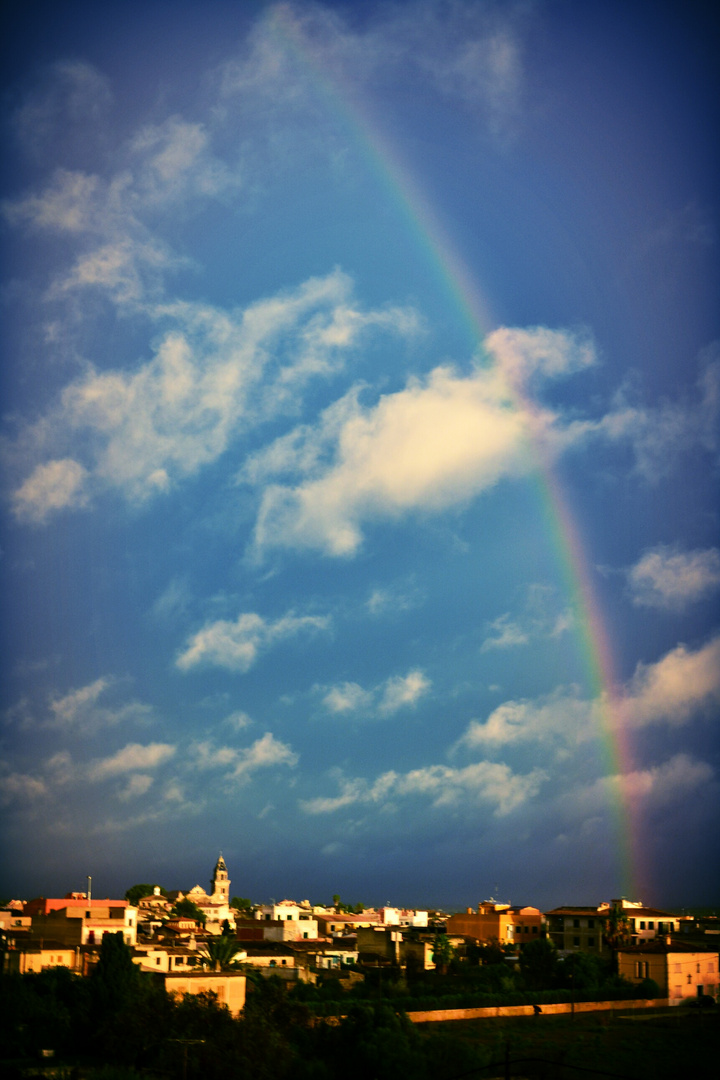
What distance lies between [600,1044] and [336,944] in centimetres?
2814

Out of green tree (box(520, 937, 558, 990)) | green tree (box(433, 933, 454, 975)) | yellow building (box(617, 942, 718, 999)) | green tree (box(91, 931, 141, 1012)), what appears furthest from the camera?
green tree (box(433, 933, 454, 975))

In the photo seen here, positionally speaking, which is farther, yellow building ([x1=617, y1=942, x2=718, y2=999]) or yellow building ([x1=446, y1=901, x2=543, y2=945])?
yellow building ([x1=446, y1=901, x2=543, y2=945])

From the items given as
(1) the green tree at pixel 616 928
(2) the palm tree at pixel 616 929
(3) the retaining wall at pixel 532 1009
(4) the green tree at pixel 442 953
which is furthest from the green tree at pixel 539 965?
(1) the green tree at pixel 616 928

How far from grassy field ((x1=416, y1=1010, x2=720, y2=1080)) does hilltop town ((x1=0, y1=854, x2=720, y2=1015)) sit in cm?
794

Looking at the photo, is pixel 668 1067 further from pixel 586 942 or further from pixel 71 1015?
pixel 586 942

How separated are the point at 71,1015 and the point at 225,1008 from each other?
7.19 metres

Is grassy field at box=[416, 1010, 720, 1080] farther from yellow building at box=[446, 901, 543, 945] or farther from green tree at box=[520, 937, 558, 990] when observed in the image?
yellow building at box=[446, 901, 543, 945]

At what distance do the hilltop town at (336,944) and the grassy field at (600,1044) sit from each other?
313 inches

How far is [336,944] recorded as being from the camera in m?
64.8

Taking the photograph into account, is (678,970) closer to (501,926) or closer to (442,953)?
(442,953)

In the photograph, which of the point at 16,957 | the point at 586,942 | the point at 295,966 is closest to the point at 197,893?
the point at 586,942

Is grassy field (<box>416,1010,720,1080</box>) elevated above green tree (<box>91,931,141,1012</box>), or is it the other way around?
green tree (<box>91,931,141,1012</box>)

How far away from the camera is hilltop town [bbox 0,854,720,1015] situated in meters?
48.2

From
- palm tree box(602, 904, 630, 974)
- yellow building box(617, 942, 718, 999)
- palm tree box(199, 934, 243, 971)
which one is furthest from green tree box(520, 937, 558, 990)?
palm tree box(199, 934, 243, 971)
